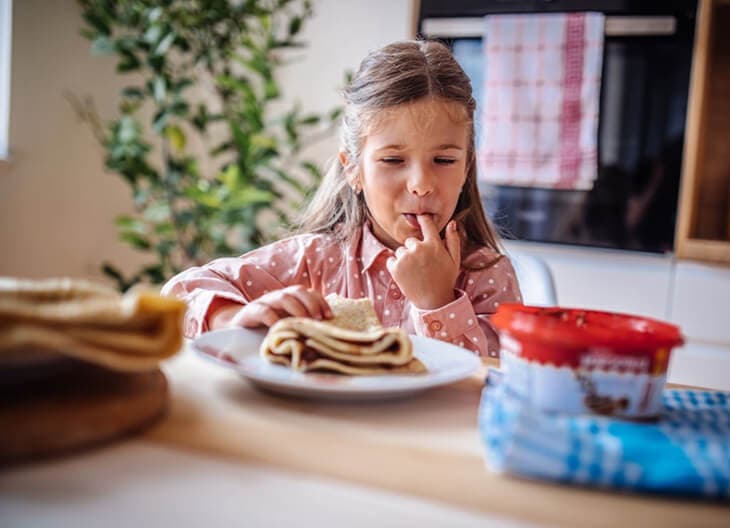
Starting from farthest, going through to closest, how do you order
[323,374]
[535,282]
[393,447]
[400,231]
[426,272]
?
1. [535,282]
2. [400,231]
3. [426,272]
4. [323,374]
5. [393,447]

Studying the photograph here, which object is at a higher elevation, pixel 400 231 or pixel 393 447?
pixel 400 231

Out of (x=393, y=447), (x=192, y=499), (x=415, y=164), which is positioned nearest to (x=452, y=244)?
(x=415, y=164)

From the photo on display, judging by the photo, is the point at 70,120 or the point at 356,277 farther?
the point at 70,120

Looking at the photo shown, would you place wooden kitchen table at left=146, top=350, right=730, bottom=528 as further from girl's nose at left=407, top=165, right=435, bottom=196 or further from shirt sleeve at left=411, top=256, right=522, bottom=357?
girl's nose at left=407, top=165, right=435, bottom=196

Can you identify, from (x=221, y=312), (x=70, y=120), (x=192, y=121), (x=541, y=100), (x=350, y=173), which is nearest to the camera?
(x=221, y=312)

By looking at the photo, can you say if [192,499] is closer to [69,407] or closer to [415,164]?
[69,407]

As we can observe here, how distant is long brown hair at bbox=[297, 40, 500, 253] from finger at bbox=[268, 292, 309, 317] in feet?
1.94

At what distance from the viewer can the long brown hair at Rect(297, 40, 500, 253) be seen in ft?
4.33

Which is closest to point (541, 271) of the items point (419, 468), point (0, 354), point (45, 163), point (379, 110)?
point (379, 110)

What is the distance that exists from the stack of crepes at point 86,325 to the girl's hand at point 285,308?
27 cm

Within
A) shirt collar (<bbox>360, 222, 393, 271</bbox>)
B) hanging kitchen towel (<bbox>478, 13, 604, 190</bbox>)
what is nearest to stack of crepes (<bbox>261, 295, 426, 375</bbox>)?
shirt collar (<bbox>360, 222, 393, 271</bbox>)

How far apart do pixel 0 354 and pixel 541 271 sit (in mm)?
1358

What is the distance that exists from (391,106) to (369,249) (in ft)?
1.00

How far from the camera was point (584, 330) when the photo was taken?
0.61 meters
